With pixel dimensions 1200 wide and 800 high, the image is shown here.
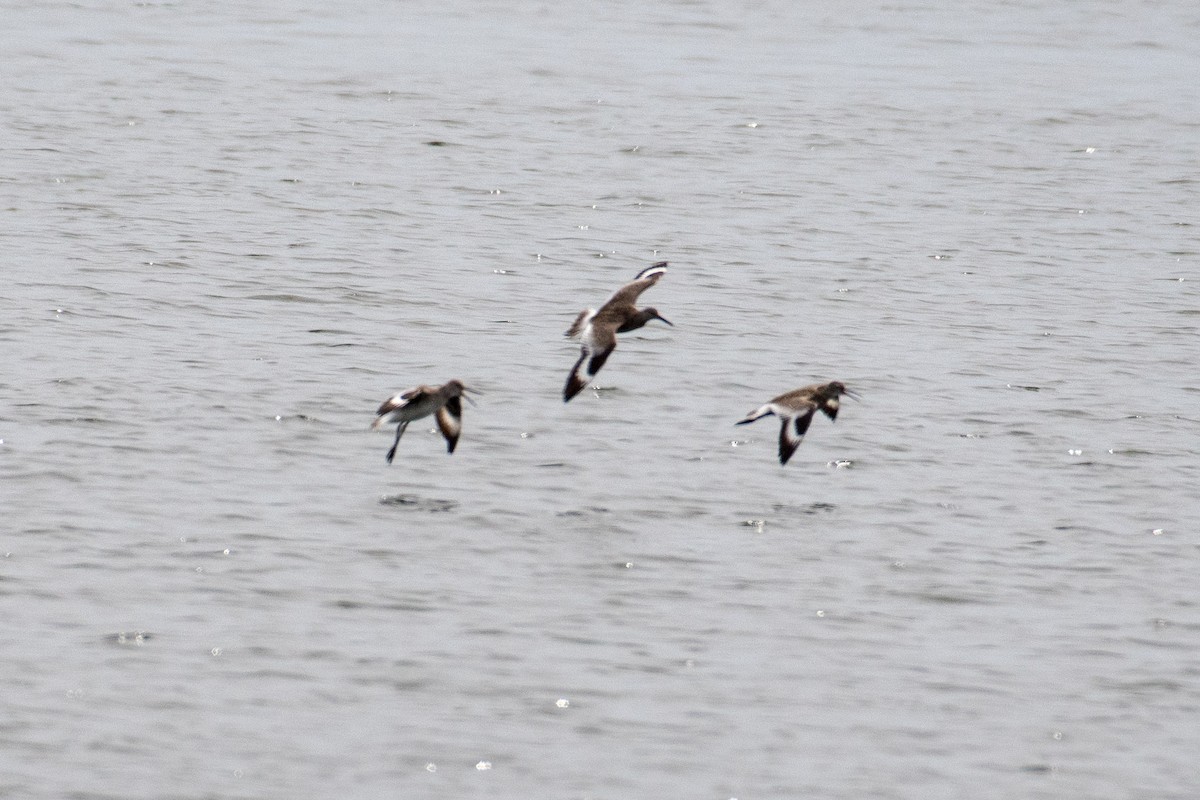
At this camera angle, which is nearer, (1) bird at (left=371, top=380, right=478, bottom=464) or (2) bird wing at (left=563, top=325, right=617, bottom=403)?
(1) bird at (left=371, top=380, right=478, bottom=464)

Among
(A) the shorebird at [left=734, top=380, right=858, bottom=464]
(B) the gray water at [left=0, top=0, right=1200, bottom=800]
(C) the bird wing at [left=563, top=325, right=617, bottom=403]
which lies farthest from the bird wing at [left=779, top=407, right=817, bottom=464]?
(C) the bird wing at [left=563, top=325, right=617, bottom=403]

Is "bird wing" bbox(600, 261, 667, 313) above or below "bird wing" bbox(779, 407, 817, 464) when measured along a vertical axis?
above

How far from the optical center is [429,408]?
15.4m

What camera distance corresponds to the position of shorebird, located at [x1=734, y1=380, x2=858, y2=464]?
1581 cm

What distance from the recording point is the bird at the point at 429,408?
49.4 feet

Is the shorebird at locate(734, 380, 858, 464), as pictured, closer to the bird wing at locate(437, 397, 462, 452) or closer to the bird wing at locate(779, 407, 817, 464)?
the bird wing at locate(779, 407, 817, 464)

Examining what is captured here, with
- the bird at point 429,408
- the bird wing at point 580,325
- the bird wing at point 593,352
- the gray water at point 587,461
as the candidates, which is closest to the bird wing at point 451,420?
the bird at point 429,408

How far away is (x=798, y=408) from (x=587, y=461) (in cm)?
173

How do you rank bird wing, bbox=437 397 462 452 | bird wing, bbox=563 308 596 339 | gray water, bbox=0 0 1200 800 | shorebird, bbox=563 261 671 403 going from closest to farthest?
gray water, bbox=0 0 1200 800 < bird wing, bbox=437 397 462 452 < shorebird, bbox=563 261 671 403 < bird wing, bbox=563 308 596 339

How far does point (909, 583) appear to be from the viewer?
1355 cm

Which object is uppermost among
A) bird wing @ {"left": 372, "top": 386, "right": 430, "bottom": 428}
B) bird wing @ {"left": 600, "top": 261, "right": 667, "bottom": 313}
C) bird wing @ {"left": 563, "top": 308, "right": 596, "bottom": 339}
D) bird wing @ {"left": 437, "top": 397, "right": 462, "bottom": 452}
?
bird wing @ {"left": 600, "top": 261, "right": 667, "bottom": 313}

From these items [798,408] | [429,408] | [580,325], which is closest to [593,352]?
[580,325]

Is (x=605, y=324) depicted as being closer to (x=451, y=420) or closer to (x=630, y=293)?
(x=630, y=293)

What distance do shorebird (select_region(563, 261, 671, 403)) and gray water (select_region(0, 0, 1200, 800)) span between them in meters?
0.86
